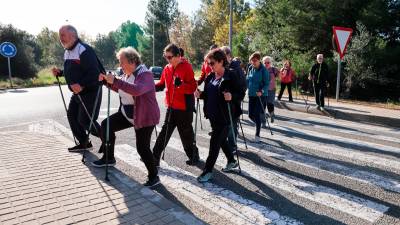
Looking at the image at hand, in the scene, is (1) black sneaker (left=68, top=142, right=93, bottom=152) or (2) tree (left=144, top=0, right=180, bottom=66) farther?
(2) tree (left=144, top=0, right=180, bottom=66)

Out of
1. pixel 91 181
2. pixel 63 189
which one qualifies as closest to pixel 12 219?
pixel 63 189

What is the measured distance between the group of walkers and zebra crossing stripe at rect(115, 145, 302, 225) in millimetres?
220

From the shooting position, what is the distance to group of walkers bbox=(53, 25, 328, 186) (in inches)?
187

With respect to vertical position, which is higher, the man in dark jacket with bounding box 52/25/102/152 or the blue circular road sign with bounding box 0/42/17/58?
the blue circular road sign with bounding box 0/42/17/58

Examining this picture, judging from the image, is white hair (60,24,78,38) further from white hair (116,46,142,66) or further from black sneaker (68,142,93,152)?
black sneaker (68,142,93,152)

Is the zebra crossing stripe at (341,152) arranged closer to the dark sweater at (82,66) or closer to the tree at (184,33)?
the dark sweater at (82,66)

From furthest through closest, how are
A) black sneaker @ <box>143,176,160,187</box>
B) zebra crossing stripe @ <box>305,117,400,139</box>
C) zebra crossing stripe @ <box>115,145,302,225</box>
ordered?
zebra crossing stripe @ <box>305,117,400,139</box>, black sneaker @ <box>143,176,160,187</box>, zebra crossing stripe @ <box>115,145,302,225</box>

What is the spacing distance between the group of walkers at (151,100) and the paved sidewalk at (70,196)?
41 cm

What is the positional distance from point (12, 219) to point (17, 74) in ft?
91.2

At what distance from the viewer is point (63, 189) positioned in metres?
4.48

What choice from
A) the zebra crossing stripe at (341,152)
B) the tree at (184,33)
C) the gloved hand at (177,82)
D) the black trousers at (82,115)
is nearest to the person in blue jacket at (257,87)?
the zebra crossing stripe at (341,152)

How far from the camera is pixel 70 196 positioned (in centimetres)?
428

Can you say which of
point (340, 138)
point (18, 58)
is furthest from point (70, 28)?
point (18, 58)

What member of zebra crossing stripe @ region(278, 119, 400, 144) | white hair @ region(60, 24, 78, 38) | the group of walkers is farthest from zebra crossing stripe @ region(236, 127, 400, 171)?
white hair @ region(60, 24, 78, 38)
